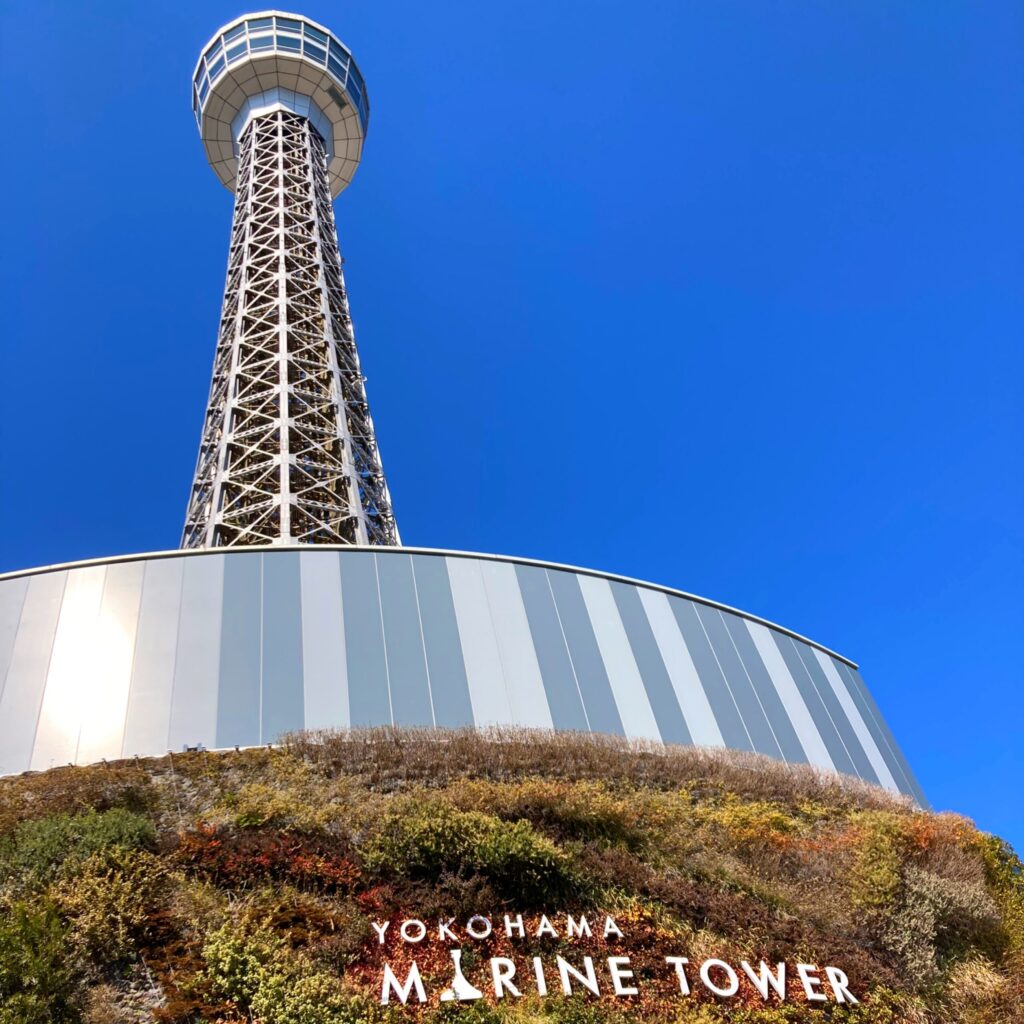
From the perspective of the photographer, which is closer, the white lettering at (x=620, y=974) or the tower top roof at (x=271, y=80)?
the white lettering at (x=620, y=974)

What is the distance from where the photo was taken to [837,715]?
18672mm

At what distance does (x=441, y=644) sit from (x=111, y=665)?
4.90 meters

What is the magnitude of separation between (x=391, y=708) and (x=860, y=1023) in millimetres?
7292

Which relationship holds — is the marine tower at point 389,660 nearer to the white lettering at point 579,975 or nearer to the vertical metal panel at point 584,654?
the vertical metal panel at point 584,654

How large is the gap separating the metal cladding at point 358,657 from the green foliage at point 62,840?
275cm

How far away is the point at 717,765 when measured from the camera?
1445 centimetres

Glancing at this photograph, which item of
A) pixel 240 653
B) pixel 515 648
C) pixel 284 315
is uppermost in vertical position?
pixel 284 315

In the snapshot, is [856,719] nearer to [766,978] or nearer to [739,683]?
[739,683]

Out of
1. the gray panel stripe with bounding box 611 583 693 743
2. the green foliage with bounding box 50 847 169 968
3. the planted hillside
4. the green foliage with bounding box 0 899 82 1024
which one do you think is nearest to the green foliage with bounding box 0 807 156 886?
the planted hillside

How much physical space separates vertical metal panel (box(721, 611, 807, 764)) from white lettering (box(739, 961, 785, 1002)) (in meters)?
7.26

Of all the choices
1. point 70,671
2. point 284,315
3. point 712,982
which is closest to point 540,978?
point 712,982

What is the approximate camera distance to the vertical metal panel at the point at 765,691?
1678 centimetres

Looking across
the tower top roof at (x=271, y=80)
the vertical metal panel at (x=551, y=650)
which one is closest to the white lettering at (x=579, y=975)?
the vertical metal panel at (x=551, y=650)

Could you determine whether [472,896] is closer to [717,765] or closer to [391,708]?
[391,708]
